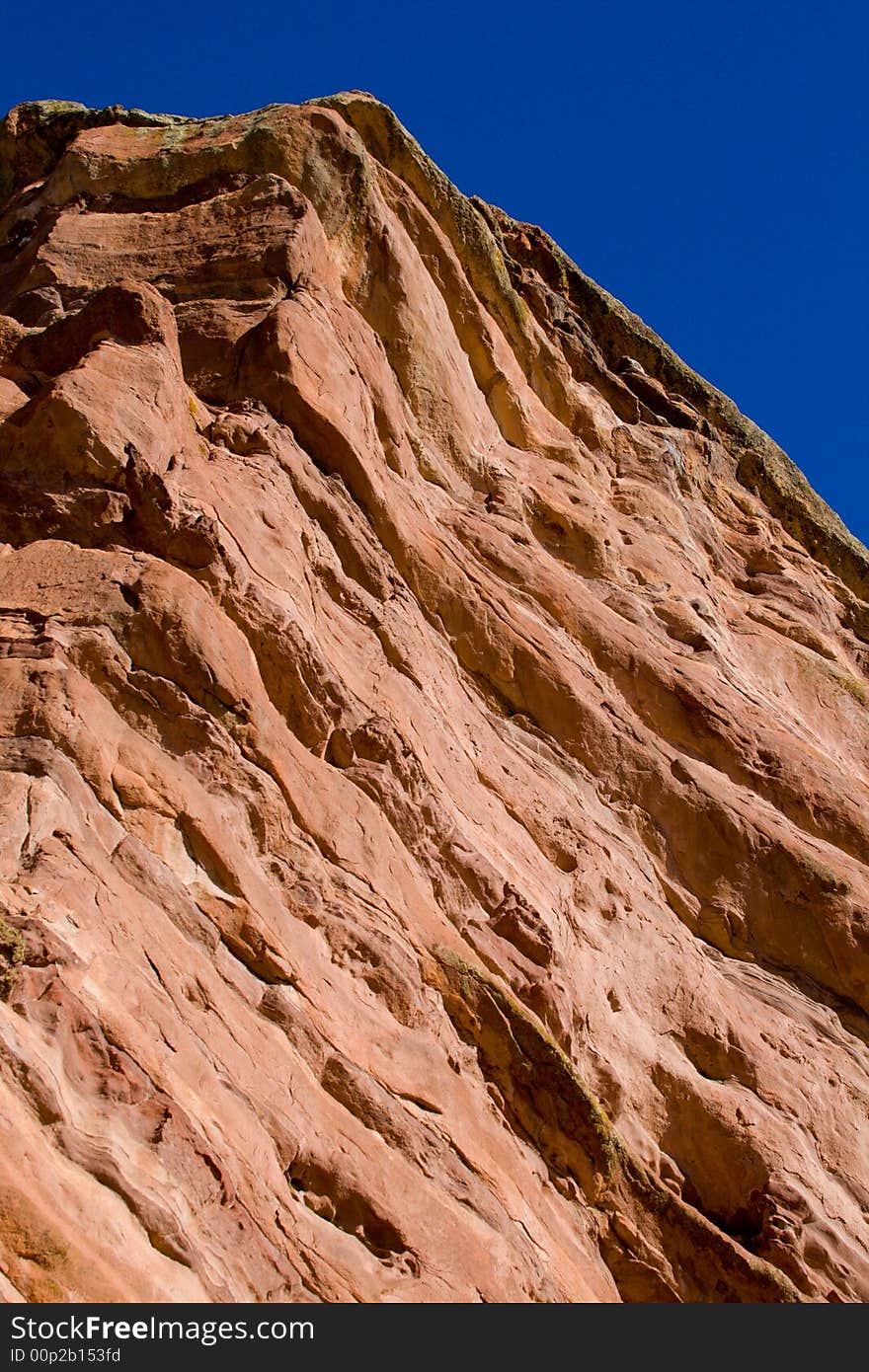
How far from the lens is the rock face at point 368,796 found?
28.8 ft

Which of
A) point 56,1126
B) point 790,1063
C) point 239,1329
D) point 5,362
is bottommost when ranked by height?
point 239,1329

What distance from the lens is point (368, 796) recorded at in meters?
12.5

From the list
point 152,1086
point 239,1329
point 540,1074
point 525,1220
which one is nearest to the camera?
point 239,1329

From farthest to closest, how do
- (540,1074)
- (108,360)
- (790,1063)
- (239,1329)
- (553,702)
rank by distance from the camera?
(553,702)
(790,1063)
(108,360)
(540,1074)
(239,1329)

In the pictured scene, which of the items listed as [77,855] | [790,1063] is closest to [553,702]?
[790,1063]

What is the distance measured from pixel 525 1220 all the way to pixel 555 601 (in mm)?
8470

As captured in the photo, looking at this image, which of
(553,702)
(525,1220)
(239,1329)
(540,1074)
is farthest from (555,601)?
(239,1329)

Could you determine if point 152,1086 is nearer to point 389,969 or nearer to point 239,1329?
point 239,1329

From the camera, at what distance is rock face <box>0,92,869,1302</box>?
28.8 ft

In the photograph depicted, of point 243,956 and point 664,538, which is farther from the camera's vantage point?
point 664,538

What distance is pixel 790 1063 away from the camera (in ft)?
48.2

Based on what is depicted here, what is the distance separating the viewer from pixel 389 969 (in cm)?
1109

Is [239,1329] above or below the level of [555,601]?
below

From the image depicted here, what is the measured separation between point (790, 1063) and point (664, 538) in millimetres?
9101
